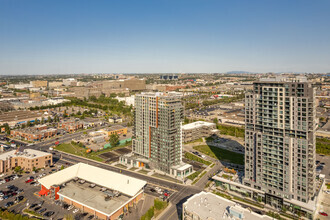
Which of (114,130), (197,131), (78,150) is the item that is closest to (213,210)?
(197,131)

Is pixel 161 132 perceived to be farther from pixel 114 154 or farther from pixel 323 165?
pixel 323 165

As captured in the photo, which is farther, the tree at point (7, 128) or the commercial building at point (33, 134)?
the tree at point (7, 128)

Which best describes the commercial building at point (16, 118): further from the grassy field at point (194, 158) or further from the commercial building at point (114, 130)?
the grassy field at point (194, 158)

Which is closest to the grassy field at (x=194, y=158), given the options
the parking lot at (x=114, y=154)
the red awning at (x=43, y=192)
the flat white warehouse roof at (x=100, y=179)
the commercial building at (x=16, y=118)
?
the parking lot at (x=114, y=154)

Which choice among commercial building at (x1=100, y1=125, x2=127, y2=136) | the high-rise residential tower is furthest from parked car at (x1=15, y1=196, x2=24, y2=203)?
commercial building at (x1=100, y1=125, x2=127, y2=136)

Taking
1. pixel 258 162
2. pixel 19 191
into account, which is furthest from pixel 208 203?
pixel 19 191

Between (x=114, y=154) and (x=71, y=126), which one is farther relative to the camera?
(x=71, y=126)
